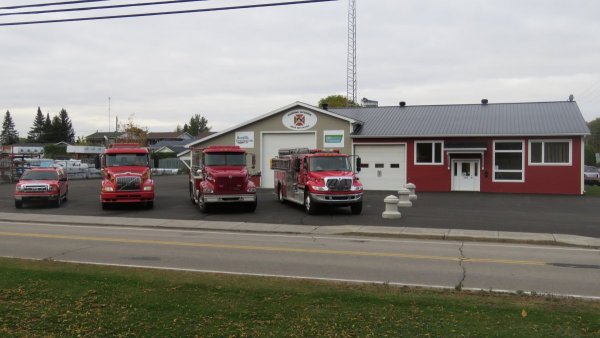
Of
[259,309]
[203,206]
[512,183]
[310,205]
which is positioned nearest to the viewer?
[259,309]

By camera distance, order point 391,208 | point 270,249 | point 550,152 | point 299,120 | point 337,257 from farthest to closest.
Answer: point 299,120 → point 550,152 → point 391,208 → point 270,249 → point 337,257

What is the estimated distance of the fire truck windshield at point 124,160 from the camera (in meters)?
23.8

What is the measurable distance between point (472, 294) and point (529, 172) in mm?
27305

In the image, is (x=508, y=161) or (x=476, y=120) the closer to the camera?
(x=508, y=161)

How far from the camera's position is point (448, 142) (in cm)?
3425

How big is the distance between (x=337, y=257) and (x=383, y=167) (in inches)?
963

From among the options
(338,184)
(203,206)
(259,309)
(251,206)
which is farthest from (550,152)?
(259,309)

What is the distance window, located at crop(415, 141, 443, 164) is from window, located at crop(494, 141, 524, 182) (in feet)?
11.2

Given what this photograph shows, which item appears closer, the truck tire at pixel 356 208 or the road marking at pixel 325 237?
the road marking at pixel 325 237

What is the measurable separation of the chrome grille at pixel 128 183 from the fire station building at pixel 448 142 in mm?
15395

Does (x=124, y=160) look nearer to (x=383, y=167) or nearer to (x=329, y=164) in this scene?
(x=329, y=164)

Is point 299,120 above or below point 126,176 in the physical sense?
above

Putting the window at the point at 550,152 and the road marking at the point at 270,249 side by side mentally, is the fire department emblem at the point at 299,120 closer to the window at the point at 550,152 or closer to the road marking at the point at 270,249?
the window at the point at 550,152

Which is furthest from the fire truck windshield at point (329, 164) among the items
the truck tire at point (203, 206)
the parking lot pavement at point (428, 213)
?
the truck tire at point (203, 206)
